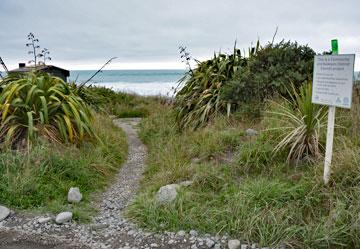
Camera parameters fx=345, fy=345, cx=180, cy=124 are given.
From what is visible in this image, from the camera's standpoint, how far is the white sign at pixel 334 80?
3.12 m

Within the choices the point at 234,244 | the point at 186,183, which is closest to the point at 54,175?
the point at 186,183

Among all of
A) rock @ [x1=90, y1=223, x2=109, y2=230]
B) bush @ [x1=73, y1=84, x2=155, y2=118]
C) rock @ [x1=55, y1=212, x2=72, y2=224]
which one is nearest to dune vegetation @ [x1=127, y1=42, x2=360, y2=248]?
rock @ [x1=90, y1=223, x2=109, y2=230]

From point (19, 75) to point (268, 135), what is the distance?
4.50m

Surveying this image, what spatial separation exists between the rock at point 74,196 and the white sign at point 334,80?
2772mm

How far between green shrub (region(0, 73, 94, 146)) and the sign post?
3405 mm

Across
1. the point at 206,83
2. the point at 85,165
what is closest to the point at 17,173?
the point at 85,165

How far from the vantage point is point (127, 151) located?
654 cm

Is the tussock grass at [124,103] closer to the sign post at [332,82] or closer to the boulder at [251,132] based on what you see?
the boulder at [251,132]

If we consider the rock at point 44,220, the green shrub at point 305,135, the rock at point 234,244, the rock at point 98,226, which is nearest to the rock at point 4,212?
the rock at point 44,220

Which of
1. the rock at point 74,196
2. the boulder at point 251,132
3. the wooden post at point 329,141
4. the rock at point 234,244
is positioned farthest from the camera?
the boulder at point 251,132

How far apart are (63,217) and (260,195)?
1955 millimetres

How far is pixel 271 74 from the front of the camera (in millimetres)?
5863

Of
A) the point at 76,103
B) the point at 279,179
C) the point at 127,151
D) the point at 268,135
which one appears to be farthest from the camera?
the point at 127,151

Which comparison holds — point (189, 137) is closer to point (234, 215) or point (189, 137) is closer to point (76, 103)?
point (76, 103)
